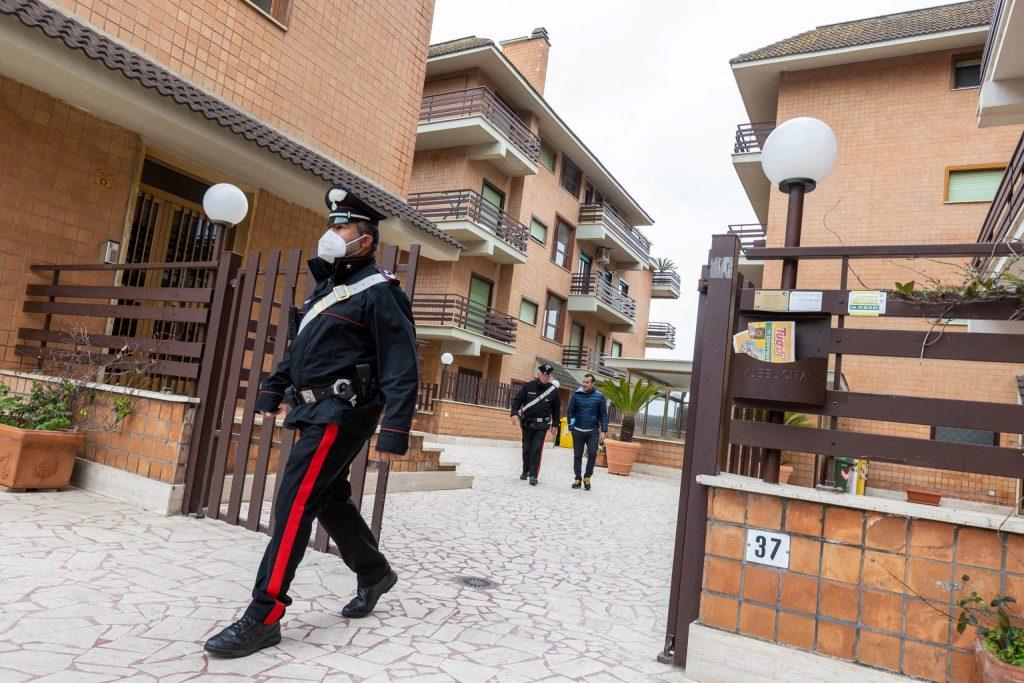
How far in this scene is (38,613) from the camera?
113 inches

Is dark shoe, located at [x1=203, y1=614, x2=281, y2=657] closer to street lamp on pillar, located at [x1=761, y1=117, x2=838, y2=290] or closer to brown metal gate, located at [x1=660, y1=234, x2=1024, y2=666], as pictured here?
brown metal gate, located at [x1=660, y1=234, x2=1024, y2=666]

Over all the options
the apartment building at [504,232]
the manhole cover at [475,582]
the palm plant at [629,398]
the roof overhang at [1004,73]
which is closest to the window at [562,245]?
the apartment building at [504,232]

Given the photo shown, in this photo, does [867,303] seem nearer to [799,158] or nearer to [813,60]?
[799,158]

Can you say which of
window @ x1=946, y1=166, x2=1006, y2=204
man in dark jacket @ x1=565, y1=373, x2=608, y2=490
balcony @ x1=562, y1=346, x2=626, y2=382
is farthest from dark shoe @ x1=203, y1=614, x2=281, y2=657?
balcony @ x1=562, y1=346, x2=626, y2=382

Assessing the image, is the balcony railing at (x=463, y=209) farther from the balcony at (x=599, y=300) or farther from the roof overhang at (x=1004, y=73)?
the roof overhang at (x=1004, y=73)

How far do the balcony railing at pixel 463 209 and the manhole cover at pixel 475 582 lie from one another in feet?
56.3

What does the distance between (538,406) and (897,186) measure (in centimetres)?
1118

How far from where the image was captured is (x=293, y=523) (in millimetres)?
2896

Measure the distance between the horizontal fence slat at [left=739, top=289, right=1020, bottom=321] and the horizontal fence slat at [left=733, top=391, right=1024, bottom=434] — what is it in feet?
1.25

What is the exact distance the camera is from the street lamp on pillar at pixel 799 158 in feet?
11.4

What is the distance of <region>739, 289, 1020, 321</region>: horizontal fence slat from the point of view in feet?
8.98

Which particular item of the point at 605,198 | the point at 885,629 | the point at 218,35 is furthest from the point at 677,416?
the point at 605,198

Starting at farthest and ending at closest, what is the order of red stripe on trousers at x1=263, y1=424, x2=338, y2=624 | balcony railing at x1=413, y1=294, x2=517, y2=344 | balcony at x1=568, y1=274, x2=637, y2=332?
balcony at x1=568, y1=274, x2=637, y2=332, balcony railing at x1=413, y1=294, x2=517, y2=344, red stripe on trousers at x1=263, y1=424, x2=338, y2=624

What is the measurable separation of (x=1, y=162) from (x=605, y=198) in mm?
26752
